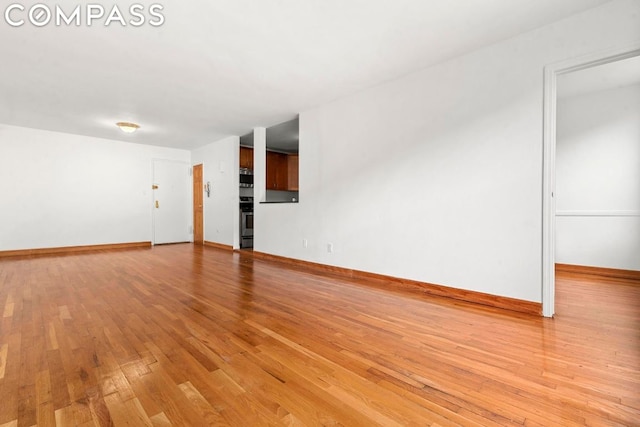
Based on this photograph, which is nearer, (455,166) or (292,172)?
(455,166)

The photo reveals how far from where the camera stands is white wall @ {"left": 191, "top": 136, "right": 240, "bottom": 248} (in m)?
6.49

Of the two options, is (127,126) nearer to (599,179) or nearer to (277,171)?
(277,171)

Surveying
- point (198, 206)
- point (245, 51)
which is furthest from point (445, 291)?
point (198, 206)

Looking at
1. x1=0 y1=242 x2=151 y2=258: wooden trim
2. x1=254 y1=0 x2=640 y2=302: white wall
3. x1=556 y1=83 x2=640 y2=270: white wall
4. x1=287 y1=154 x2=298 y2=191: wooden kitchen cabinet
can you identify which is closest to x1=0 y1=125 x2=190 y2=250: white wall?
x1=0 y1=242 x2=151 y2=258: wooden trim

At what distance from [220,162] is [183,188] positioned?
1.77 m

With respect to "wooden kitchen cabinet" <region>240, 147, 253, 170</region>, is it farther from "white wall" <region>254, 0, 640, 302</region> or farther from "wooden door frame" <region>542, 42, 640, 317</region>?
"wooden door frame" <region>542, 42, 640, 317</region>

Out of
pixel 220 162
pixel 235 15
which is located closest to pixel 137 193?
pixel 220 162

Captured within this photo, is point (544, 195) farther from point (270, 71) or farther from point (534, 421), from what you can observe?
point (270, 71)

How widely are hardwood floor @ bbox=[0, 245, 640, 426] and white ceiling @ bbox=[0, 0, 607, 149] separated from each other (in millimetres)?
2464

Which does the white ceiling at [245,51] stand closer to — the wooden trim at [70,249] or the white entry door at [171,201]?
the wooden trim at [70,249]

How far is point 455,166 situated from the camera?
308 cm

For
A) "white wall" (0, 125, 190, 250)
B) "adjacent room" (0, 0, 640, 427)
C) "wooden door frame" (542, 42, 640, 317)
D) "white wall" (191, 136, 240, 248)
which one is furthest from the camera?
"white wall" (191, 136, 240, 248)

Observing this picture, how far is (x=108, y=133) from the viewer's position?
625cm

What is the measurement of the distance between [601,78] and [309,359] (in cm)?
484
